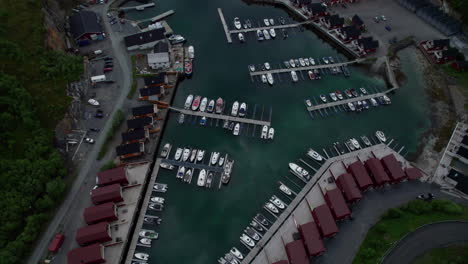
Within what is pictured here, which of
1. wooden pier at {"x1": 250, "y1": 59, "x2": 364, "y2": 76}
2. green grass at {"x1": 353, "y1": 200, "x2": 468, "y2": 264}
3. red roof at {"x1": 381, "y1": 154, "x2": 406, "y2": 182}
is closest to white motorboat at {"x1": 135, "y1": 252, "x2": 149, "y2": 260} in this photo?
green grass at {"x1": 353, "y1": 200, "x2": 468, "y2": 264}

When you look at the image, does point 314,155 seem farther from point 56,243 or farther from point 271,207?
point 56,243

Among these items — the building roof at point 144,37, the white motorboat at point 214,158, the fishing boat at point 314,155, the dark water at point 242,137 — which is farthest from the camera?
the building roof at point 144,37

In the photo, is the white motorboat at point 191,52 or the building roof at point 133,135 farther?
the white motorboat at point 191,52

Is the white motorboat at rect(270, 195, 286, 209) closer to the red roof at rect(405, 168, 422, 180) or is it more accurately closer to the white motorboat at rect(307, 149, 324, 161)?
the white motorboat at rect(307, 149, 324, 161)

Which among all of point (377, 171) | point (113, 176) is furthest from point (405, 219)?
point (113, 176)

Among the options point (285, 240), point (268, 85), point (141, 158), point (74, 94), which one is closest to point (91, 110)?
point (74, 94)

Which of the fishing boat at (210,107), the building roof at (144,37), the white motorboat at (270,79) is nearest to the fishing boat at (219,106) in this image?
the fishing boat at (210,107)

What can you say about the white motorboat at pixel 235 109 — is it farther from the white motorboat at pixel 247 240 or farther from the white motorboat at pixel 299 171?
the white motorboat at pixel 247 240
